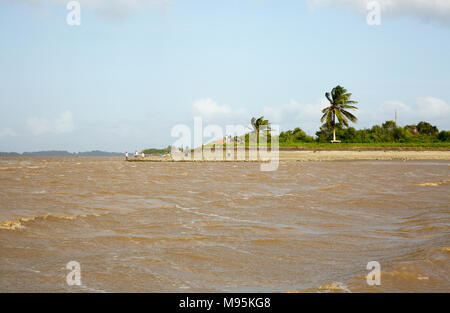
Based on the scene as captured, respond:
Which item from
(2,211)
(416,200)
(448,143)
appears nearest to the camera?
(2,211)

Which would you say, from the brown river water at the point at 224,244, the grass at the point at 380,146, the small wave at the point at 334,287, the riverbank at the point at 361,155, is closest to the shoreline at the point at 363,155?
the riverbank at the point at 361,155

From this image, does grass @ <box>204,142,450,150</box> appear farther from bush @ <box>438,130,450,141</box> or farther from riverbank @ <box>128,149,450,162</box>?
bush @ <box>438,130,450,141</box>

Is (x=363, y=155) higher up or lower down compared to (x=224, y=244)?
higher up

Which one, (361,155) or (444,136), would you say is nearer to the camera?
(361,155)

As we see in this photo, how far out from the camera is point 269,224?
706 cm

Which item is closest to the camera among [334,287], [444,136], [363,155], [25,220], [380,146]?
[334,287]

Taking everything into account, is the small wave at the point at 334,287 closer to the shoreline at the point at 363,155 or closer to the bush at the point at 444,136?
the shoreline at the point at 363,155

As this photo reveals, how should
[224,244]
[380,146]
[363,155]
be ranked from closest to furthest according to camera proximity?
[224,244], [363,155], [380,146]

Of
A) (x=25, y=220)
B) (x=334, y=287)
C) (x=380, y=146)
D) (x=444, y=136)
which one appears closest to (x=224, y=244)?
(x=334, y=287)

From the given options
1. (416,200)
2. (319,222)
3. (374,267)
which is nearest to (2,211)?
(319,222)

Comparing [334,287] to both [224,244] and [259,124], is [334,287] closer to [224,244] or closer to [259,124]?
[224,244]

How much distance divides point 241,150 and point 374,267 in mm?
48349
